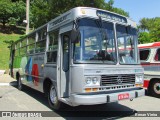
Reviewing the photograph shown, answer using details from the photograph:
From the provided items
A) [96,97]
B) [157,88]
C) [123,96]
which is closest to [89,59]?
[96,97]

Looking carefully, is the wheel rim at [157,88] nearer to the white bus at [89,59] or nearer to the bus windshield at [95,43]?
the white bus at [89,59]

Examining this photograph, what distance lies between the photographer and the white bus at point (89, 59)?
636cm

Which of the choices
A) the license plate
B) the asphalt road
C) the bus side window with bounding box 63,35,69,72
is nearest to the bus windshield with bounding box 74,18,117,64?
the bus side window with bounding box 63,35,69,72

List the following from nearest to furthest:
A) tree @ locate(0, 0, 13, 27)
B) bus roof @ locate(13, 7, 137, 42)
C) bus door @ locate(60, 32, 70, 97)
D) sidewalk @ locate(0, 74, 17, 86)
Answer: bus roof @ locate(13, 7, 137, 42)
bus door @ locate(60, 32, 70, 97)
sidewalk @ locate(0, 74, 17, 86)
tree @ locate(0, 0, 13, 27)

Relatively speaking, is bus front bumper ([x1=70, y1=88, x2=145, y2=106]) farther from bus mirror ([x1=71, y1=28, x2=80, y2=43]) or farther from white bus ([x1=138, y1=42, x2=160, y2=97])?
white bus ([x1=138, y1=42, x2=160, y2=97])

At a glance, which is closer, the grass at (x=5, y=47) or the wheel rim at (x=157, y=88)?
the wheel rim at (x=157, y=88)

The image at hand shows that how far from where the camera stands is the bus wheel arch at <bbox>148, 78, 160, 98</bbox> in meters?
10.9

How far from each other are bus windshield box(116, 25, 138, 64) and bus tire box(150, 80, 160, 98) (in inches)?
144

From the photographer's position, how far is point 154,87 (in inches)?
436

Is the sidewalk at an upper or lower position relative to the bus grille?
lower

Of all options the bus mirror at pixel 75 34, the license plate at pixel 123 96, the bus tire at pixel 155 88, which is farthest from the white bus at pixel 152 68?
the bus mirror at pixel 75 34

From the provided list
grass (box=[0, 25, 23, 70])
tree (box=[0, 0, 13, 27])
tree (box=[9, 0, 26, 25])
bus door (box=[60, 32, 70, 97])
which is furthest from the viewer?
tree (box=[9, 0, 26, 25])

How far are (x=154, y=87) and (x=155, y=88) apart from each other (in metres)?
0.07

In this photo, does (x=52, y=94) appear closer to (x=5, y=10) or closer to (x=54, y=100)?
(x=54, y=100)
